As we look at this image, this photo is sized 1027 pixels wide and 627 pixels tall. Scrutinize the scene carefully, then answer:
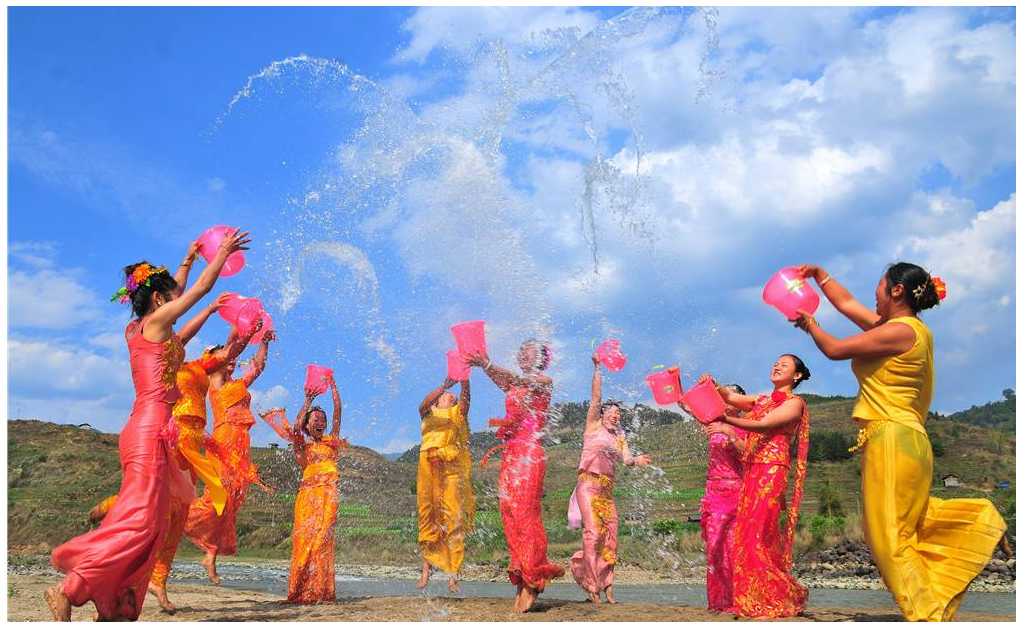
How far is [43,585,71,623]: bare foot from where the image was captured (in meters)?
5.77

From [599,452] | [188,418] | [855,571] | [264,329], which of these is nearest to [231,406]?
[264,329]

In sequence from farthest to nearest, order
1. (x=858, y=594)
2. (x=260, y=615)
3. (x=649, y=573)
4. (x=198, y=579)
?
(x=649, y=573) → (x=198, y=579) → (x=858, y=594) → (x=260, y=615)

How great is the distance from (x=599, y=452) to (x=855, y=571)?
7.23 metres

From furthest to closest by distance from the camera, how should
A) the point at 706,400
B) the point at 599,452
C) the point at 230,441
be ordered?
the point at 230,441 < the point at 599,452 < the point at 706,400

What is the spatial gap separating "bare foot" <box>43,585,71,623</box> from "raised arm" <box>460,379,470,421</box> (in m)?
4.21

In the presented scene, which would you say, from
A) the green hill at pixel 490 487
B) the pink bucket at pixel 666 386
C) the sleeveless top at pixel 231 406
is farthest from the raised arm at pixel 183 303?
the sleeveless top at pixel 231 406

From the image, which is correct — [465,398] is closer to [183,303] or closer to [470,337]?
[470,337]

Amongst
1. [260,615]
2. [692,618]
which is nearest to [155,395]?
[260,615]

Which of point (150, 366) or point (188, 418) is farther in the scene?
point (188, 418)

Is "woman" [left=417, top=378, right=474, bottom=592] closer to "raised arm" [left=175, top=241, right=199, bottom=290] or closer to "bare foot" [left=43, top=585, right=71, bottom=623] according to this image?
"raised arm" [left=175, top=241, right=199, bottom=290]

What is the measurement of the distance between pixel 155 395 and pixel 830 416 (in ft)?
74.1

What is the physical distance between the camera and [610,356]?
834 cm

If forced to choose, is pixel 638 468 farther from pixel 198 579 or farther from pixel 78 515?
pixel 78 515

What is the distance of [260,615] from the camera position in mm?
7969
